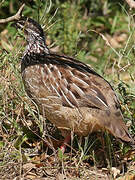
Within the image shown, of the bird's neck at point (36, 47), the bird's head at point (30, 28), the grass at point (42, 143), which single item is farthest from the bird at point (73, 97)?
the bird's head at point (30, 28)

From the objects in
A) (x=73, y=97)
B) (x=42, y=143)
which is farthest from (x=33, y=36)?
(x=42, y=143)

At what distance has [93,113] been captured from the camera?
4.30 metres

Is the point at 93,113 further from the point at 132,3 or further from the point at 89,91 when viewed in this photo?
the point at 132,3

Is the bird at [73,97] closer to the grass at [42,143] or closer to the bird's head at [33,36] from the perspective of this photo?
the grass at [42,143]

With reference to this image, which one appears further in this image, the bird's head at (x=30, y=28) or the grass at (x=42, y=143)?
the bird's head at (x=30, y=28)

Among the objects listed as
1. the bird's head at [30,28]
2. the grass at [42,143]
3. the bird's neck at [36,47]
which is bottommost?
the grass at [42,143]

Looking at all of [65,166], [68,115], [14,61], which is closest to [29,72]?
[14,61]

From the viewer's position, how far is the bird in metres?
4.30

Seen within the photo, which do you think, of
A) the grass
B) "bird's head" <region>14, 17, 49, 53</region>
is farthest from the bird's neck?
the grass

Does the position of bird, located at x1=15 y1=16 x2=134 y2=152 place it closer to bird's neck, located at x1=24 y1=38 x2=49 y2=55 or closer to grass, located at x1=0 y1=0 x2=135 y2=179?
grass, located at x1=0 y1=0 x2=135 y2=179

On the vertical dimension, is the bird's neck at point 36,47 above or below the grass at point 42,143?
above

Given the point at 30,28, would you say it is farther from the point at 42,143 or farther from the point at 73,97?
Answer: the point at 42,143

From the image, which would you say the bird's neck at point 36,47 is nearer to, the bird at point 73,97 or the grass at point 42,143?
the grass at point 42,143

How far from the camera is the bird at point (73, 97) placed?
4.30 m
